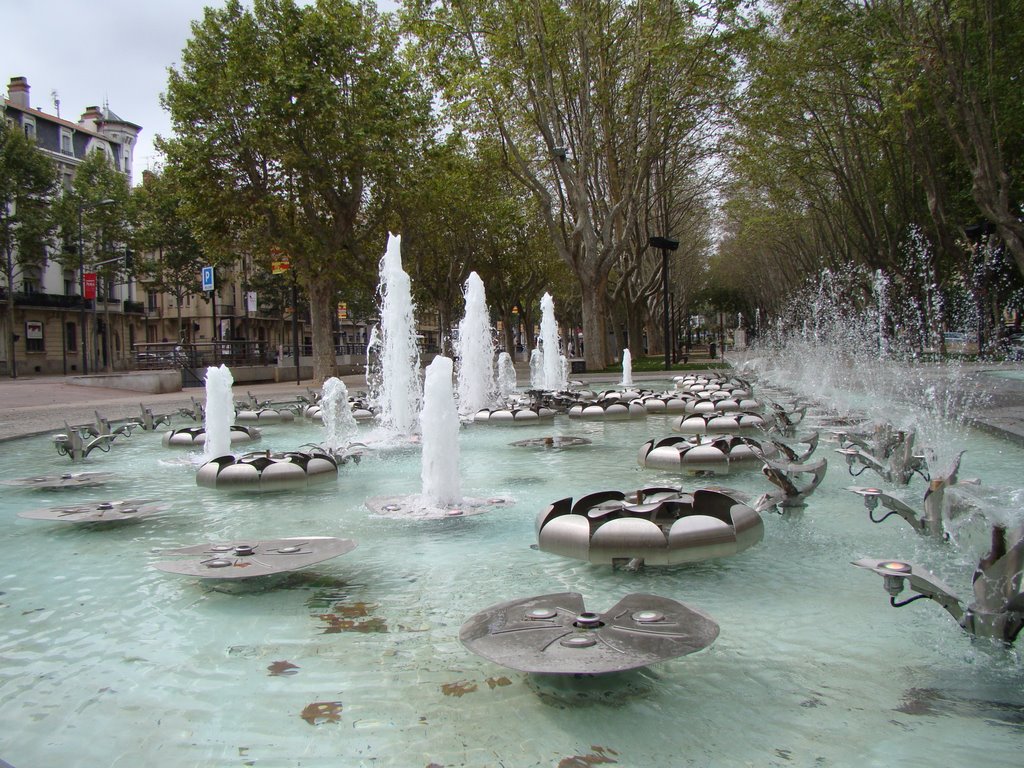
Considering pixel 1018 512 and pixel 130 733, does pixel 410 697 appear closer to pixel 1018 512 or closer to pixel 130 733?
pixel 130 733

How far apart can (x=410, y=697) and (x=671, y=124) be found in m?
25.8

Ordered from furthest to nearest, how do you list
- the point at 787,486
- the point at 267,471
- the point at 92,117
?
the point at 92,117, the point at 267,471, the point at 787,486

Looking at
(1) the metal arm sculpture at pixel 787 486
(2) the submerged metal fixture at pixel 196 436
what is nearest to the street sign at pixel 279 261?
(2) the submerged metal fixture at pixel 196 436

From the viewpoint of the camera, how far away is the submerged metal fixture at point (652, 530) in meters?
4.69

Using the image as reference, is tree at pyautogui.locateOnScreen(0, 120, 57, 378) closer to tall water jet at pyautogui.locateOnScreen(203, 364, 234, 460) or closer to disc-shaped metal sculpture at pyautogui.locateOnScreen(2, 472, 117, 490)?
tall water jet at pyautogui.locateOnScreen(203, 364, 234, 460)

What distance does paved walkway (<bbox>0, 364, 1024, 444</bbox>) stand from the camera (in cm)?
1152

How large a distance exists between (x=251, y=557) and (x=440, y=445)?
8.49ft

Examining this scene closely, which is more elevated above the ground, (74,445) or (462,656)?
(74,445)

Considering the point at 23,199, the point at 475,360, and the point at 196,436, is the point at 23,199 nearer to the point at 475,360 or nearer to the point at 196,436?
the point at 475,360

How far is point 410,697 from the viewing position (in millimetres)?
3131

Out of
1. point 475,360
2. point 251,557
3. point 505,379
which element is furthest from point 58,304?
point 251,557

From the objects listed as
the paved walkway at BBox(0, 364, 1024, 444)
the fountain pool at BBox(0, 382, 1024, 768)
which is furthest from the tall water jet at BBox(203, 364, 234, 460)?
the paved walkway at BBox(0, 364, 1024, 444)

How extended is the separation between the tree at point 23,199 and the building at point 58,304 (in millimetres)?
1757

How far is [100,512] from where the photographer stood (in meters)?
6.08
